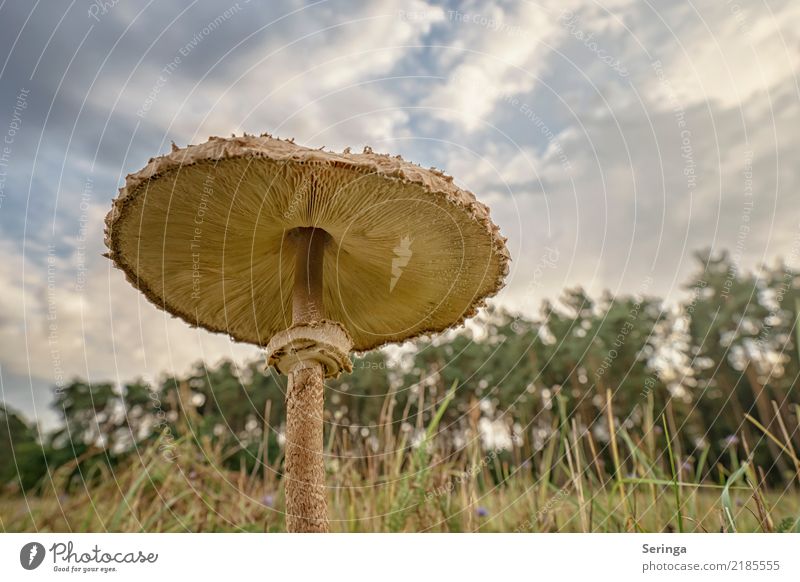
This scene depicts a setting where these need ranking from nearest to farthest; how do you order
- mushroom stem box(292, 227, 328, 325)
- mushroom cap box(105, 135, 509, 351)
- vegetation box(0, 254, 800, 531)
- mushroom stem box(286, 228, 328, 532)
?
mushroom cap box(105, 135, 509, 351), mushroom stem box(286, 228, 328, 532), mushroom stem box(292, 227, 328, 325), vegetation box(0, 254, 800, 531)

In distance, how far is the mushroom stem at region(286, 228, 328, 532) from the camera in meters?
2.88

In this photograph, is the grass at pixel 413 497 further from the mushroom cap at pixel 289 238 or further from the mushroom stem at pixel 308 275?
the mushroom stem at pixel 308 275

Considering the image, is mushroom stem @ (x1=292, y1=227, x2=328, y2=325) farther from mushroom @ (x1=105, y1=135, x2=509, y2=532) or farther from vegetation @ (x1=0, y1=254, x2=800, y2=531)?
vegetation @ (x1=0, y1=254, x2=800, y2=531)

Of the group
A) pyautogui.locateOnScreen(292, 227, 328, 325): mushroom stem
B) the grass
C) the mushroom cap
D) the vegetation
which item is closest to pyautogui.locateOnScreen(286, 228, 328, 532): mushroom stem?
pyautogui.locateOnScreen(292, 227, 328, 325): mushroom stem

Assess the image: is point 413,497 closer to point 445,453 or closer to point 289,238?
point 445,453

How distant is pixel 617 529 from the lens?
4602 mm

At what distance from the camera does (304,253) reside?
3.54 m
